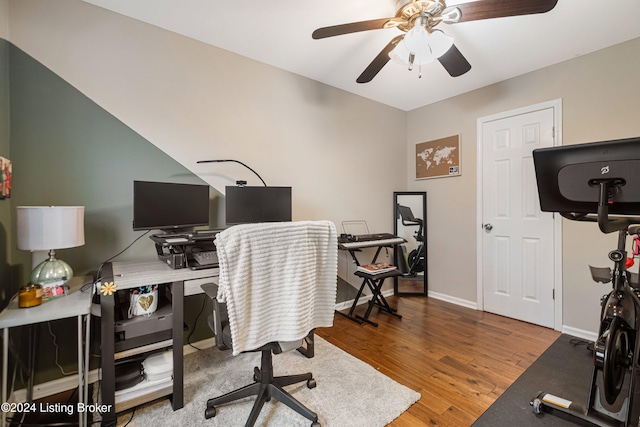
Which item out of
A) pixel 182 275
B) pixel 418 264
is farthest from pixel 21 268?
pixel 418 264

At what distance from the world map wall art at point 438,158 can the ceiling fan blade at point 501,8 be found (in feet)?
6.46

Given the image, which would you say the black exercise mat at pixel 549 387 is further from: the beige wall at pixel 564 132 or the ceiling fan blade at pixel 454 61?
the ceiling fan blade at pixel 454 61

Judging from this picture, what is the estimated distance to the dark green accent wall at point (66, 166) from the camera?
5.43 feet

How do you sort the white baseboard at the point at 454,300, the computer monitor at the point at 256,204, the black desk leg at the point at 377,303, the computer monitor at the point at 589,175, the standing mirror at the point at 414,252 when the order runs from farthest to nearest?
the standing mirror at the point at 414,252
the white baseboard at the point at 454,300
the black desk leg at the point at 377,303
the computer monitor at the point at 256,204
the computer monitor at the point at 589,175

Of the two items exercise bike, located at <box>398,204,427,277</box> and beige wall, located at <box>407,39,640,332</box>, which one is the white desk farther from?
beige wall, located at <box>407,39,640,332</box>

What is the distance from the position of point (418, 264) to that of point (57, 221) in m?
3.55

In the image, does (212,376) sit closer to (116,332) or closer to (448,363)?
(116,332)

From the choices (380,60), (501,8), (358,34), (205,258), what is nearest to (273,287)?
(205,258)

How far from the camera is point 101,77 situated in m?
1.91

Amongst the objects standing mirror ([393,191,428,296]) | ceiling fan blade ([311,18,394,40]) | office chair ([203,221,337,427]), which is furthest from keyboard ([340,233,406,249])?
ceiling fan blade ([311,18,394,40])

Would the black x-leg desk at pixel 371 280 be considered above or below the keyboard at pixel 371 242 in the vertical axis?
below

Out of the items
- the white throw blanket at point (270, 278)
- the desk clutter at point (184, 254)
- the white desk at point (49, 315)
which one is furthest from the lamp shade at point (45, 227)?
the white throw blanket at point (270, 278)

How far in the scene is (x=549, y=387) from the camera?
176cm

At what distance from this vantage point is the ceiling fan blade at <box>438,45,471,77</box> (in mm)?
1861
